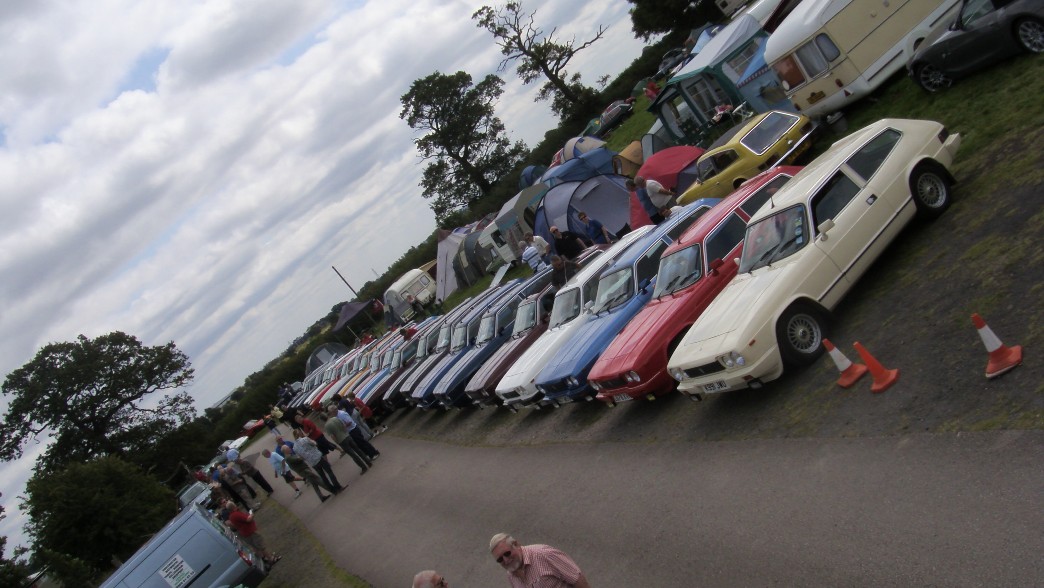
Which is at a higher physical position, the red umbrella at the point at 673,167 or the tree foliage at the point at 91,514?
the tree foliage at the point at 91,514

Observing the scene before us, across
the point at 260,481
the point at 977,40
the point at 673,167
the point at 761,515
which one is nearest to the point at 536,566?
the point at 761,515

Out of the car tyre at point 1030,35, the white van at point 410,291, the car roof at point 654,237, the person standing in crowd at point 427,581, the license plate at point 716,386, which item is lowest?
the license plate at point 716,386

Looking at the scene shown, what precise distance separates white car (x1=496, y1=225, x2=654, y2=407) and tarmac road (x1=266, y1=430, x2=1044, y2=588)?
5.63 feet

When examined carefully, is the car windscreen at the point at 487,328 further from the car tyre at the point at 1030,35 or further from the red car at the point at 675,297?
the car tyre at the point at 1030,35

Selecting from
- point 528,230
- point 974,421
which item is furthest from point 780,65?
point 528,230

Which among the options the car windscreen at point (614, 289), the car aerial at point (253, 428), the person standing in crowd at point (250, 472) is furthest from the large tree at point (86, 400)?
the car windscreen at point (614, 289)

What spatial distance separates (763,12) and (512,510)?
17.1 metres

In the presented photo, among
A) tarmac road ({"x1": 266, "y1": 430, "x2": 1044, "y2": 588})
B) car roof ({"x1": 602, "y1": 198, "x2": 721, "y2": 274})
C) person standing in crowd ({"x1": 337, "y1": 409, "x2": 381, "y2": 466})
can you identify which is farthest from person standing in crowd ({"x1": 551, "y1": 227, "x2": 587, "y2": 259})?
tarmac road ({"x1": 266, "y1": 430, "x2": 1044, "y2": 588})

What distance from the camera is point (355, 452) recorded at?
18375mm

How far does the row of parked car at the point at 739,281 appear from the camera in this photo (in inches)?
330

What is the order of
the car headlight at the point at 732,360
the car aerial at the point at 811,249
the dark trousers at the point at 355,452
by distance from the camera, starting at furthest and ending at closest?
the dark trousers at the point at 355,452 < the car aerial at the point at 811,249 < the car headlight at the point at 732,360

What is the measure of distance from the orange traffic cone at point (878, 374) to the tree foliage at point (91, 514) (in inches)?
537

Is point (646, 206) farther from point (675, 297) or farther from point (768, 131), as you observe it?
point (675, 297)

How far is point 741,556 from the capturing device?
5.97 meters
